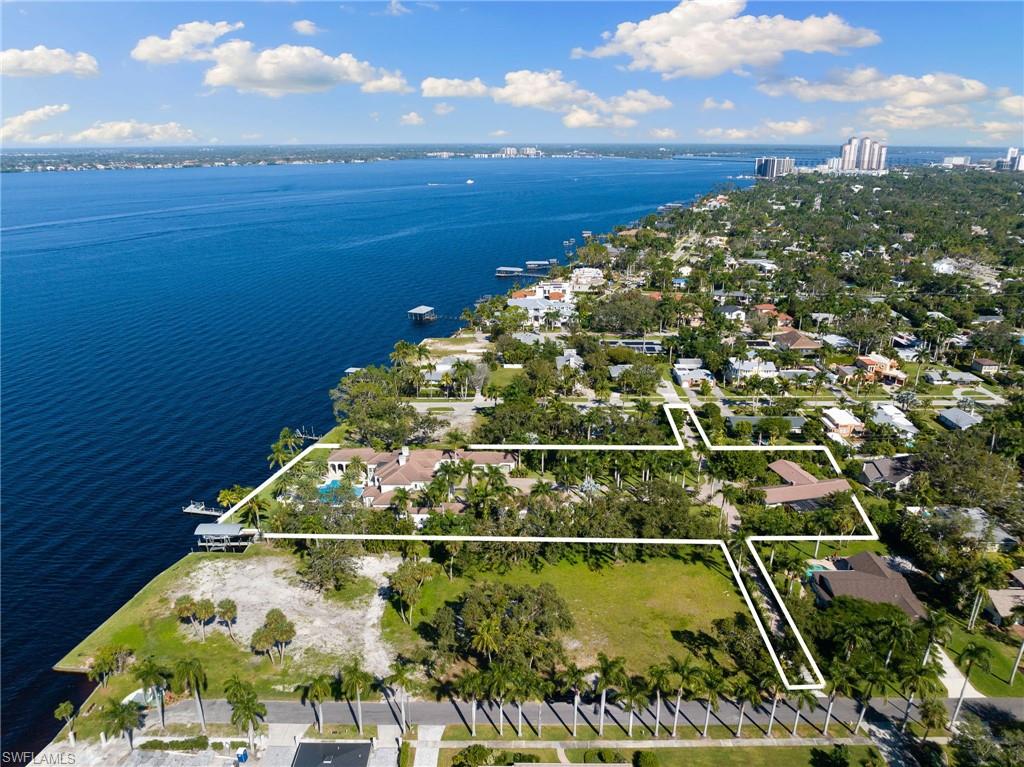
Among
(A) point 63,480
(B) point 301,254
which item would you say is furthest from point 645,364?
(B) point 301,254

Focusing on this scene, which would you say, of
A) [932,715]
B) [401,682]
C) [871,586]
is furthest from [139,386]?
[932,715]

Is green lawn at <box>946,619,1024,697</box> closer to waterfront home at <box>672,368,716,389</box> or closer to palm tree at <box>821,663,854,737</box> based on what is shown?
palm tree at <box>821,663,854,737</box>

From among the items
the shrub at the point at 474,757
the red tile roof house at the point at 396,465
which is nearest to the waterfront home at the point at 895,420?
the red tile roof house at the point at 396,465

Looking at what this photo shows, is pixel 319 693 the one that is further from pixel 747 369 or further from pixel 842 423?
pixel 747 369

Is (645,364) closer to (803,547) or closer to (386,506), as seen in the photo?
(803,547)

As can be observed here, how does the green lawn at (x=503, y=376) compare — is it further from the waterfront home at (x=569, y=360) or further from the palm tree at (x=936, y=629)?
the palm tree at (x=936, y=629)
